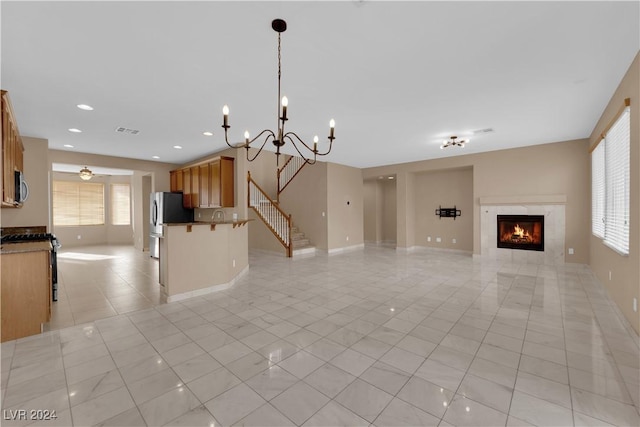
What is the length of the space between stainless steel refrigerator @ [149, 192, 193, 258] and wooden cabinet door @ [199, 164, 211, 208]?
1.22 metres

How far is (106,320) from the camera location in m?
3.33

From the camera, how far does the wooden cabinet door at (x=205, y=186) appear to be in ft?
21.8

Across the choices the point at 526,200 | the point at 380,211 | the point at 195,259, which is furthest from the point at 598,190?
the point at 195,259

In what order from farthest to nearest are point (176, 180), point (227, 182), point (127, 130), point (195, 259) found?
point (176, 180) → point (227, 182) → point (127, 130) → point (195, 259)

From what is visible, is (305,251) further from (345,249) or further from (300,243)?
(345,249)

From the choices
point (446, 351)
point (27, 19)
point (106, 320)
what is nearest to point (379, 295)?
point (446, 351)

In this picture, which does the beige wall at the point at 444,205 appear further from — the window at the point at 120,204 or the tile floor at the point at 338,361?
the window at the point at 120,204

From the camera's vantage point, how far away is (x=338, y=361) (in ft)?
7.86

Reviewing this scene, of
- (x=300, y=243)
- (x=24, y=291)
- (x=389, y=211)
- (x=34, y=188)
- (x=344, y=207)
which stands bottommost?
(x=300, y=243)

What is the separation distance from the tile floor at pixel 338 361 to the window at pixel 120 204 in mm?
8042

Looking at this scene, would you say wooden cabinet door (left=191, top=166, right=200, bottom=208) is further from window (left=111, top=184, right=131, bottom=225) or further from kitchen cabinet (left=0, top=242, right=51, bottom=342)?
window (left=111, top=184, right=131, bottom=225)

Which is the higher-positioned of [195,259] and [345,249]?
[195,259]

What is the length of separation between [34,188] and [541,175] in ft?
35.9

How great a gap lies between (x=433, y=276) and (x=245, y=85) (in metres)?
4.73
